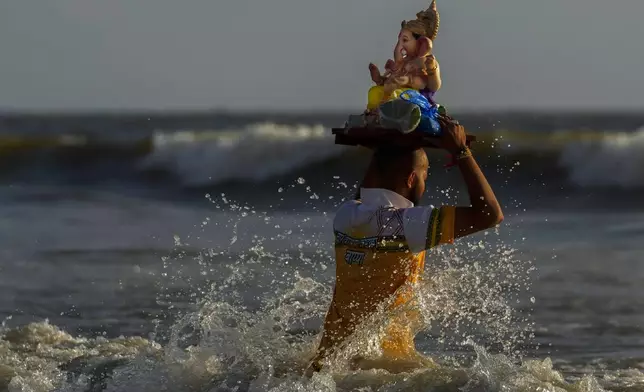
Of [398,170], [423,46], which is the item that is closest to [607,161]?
[423,46]

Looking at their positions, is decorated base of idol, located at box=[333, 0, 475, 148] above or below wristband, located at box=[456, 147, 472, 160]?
above

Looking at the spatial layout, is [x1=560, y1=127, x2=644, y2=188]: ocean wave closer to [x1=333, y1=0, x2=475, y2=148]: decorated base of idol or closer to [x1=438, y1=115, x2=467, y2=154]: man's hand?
[x1=333, y1=0, x2=475, y2=148]: decorated base of idol

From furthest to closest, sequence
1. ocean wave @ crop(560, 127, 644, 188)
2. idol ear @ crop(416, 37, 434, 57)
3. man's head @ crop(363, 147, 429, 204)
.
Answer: ocean wave @ crop(560, 127, 644, 188) → idol ear @ crop(416, 37, 434, 57) → man's head @ crop(363, 147, 429, 204)

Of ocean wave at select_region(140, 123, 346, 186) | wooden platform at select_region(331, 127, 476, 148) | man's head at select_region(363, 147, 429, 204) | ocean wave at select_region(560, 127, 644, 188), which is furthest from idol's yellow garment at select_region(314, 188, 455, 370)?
ocean wave at select_region(140, 123, 346, 186)

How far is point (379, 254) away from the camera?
5.40 m

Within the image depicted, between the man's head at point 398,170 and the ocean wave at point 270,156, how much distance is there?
1358 centimetres

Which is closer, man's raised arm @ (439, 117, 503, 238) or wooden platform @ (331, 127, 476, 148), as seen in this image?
man's raised arm @ (439, 117, 503, 238)

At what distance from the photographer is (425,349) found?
7.36 metres

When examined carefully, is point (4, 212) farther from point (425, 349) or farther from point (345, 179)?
point (425, 349)

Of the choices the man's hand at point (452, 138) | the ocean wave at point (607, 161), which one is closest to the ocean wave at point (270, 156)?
the ocean wave at point (607, 161)

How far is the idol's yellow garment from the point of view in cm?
523

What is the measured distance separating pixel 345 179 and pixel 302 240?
11.1 m

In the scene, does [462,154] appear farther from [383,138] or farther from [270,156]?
[270,156]

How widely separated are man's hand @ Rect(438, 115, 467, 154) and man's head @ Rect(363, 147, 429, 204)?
0.24 m
